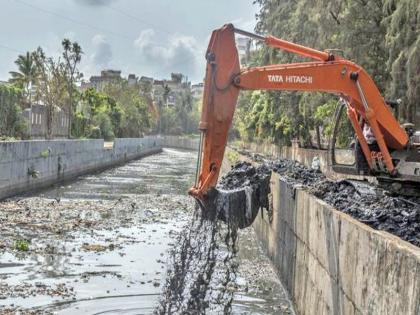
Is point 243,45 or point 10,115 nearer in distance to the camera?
point 10,115

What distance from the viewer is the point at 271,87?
1020cm

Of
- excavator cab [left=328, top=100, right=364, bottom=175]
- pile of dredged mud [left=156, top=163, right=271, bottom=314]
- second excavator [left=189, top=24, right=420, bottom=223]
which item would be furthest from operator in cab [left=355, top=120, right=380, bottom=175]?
pile of dredged mud [left=156, top=163, right=271, bottom=314]

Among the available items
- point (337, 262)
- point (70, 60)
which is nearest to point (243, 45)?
point (70, 60)

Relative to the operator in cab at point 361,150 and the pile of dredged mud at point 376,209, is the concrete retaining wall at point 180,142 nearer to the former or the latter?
the operator in cab at point 361,150

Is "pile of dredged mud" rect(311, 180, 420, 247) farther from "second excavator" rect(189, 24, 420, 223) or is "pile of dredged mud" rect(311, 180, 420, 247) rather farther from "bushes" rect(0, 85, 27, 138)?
"bushes" rect(0, 85, 27, 138)

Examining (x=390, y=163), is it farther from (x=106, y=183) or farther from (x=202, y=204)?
(x=106, y=183)

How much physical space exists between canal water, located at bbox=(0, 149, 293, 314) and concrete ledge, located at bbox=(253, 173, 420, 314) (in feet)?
2.77

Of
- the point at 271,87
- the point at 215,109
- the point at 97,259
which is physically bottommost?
the point at 97,259

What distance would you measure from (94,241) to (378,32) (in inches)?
511

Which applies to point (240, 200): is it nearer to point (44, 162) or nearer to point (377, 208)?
point (377, 208)

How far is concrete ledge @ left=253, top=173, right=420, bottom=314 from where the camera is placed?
5.32 m

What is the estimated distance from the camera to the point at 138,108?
9512 centimetres

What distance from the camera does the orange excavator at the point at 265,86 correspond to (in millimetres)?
9766

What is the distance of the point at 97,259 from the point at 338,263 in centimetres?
720
